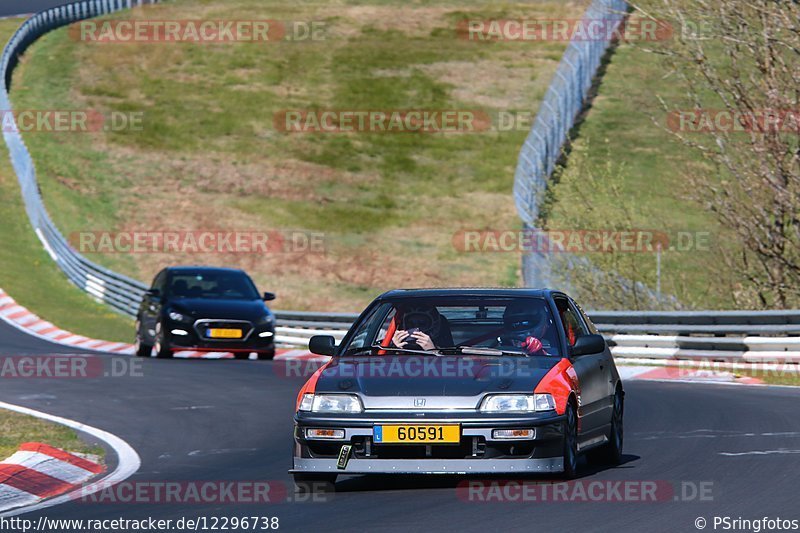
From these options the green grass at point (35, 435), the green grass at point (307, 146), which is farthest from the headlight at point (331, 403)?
the green grass at point (307, 146)

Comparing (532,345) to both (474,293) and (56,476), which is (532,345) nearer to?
(474,293)

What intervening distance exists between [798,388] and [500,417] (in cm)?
917

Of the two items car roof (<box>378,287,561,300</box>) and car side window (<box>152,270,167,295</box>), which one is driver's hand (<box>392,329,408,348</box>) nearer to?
car roof (<box>378,287,561,300</box>)

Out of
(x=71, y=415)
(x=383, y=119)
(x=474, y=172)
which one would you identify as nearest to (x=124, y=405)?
(x=71, y=415)

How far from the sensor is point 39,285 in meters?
38.4

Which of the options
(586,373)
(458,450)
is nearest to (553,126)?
(586,373)

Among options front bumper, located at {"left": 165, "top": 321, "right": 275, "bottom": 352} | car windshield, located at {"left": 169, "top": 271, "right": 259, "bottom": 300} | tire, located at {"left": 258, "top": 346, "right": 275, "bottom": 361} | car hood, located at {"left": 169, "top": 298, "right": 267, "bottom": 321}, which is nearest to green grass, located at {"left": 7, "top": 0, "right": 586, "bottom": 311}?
tire, located at {"left": 258, "top": 346, "right": 275, "bottom": 361}

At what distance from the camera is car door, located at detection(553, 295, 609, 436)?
1046cm

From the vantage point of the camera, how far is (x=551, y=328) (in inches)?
420

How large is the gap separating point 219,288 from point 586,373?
16.5 m

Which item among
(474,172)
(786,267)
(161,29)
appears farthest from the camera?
(161,29)

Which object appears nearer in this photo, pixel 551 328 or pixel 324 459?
pixel 324 459

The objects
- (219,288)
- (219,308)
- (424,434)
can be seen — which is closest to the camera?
(424,434)

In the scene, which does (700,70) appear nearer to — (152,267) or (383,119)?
(152,267)
